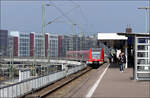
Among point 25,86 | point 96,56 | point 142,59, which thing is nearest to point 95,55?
point 96,56

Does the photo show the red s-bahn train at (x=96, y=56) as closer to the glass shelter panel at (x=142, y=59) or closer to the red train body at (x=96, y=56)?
the red train body at (x=96, y=56)

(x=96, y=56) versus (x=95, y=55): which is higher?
(x=95, y=55)

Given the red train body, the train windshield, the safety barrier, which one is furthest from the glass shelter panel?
the train windshield

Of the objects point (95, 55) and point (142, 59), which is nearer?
point (142, 59)

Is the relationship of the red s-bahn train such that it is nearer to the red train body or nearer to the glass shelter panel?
the red train body

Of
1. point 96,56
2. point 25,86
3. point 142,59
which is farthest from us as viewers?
point 96,56

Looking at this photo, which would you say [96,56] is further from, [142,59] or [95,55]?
[142,59]

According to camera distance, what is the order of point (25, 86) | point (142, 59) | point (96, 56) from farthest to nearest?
1. point (96, 56)
2. point (142, 59)
3. point (25, 86)

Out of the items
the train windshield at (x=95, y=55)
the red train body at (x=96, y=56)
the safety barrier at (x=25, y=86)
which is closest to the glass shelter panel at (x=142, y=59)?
→ the safety barrier at (x=25, y=86)

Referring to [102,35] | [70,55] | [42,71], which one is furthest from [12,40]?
[42,71]

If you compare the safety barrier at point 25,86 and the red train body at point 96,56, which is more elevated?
the red train body at point 96,56

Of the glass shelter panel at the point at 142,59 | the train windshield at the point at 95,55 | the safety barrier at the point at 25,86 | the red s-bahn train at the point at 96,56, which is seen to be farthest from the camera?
the train windshield at the point at 95,55

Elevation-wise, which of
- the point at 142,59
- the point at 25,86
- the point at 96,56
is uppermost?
the point at 142,59

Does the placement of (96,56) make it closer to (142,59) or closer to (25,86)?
(142,59)
